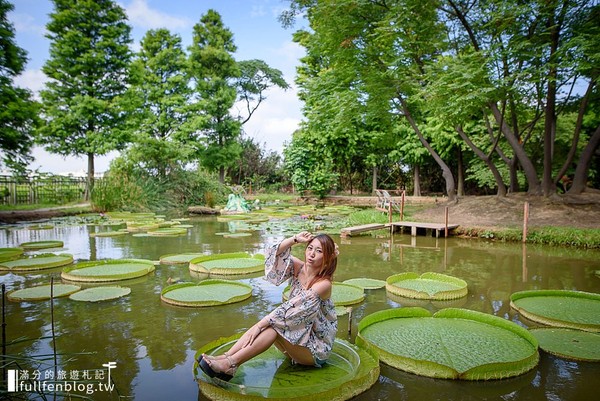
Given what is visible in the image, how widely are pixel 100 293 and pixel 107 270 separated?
102 cm

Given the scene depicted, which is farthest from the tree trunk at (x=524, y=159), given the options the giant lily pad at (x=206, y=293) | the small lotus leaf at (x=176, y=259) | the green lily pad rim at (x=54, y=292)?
the green lily pad rim at (x=54, y=292)

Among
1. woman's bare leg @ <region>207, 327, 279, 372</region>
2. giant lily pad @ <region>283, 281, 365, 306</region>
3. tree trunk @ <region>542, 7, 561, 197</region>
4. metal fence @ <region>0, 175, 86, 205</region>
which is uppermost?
tree trunk @ <region>542, 7, 561, 197</region>

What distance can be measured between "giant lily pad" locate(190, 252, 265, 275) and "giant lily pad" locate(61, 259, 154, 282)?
71 centimetres

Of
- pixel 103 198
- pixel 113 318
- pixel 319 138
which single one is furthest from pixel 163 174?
pixel 113 318

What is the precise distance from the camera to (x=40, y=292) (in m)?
4.44

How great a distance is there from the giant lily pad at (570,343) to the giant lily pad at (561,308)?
0.09 metres

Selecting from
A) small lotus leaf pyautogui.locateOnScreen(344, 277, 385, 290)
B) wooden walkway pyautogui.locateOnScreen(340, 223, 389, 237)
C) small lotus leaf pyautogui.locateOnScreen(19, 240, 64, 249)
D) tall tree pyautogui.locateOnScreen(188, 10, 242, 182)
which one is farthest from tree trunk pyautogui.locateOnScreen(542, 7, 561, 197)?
tall tree pyautogui.locateOnScreen(188, 10, 242, 182)

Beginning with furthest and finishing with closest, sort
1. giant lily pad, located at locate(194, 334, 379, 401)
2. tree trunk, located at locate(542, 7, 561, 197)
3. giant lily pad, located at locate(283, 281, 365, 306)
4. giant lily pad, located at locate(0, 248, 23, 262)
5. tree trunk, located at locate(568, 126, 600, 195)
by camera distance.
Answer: tree trunk, located at locate(568, 126, 600, 195) → tree trunk, located at locate(542, 7, 561, 197) → giant lily pad, located at locate(0, 248, 23, 262) → giant lily pad, located at locate(283, 281, 365, 306) → giant lily pad, located at locate(194, 334, 379, 401)

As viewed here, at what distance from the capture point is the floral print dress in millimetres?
2342

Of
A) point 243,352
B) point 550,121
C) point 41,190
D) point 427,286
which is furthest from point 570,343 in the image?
point 41,190

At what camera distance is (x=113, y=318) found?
3770 millimetres

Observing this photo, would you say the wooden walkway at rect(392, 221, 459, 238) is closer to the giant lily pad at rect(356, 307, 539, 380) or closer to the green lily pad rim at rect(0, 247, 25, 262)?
the giant lily pad at rect(356, 307, 539, 380)

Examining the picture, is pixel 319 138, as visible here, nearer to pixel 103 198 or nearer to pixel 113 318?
pixel 103 198

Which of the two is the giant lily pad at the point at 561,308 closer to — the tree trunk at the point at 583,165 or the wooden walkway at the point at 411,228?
the wooden walkway at the point at 411,228
